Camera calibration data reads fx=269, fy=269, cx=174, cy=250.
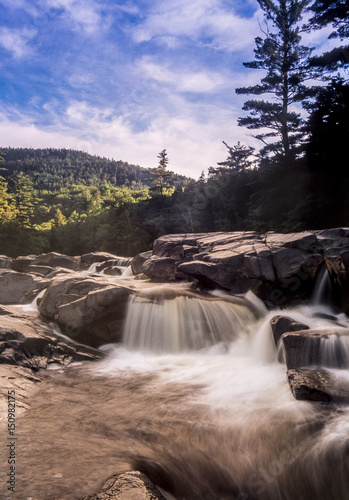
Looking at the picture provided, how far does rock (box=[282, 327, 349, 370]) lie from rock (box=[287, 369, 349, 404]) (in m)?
0.37

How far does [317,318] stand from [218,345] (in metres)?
2.97

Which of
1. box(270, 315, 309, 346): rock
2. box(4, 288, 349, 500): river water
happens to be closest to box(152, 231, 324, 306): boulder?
box(4, 288, 349, 500): river water

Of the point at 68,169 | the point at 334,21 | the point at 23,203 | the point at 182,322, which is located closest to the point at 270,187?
the point at 334,21

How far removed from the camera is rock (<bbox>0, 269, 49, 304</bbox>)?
12.2 metres

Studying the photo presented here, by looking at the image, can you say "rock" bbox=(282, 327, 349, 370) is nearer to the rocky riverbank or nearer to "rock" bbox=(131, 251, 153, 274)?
the rocky riverbank

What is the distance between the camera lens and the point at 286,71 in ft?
65.5

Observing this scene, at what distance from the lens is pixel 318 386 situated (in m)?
4.47

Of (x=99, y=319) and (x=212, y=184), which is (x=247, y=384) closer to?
(x=99, y=319)

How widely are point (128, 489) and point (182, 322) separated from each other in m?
5.73

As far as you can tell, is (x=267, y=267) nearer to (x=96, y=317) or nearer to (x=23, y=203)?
(x=96, y=317)

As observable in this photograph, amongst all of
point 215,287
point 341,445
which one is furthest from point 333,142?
point 341,445

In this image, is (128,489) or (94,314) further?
(94,314)

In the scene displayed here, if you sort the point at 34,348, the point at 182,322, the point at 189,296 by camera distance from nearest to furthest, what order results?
the point at 34,348, the point at 182,322, the point at 189,296

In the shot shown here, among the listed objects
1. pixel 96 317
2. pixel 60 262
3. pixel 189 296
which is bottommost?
pixel 96 317
